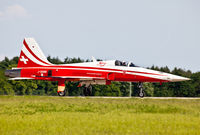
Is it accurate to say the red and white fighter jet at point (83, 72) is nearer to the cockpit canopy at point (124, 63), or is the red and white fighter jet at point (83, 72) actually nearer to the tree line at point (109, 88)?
the cockpit canopy at point (124, 63)

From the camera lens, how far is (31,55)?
3042cm

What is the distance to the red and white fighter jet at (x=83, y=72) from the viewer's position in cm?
2639

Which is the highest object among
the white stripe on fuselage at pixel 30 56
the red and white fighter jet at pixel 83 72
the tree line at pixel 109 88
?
the white stripe on fuselage at pixel 30 56

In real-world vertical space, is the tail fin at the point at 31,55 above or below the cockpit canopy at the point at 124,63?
above

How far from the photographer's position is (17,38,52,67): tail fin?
30219mm

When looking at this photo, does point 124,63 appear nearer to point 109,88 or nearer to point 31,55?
point 31,55

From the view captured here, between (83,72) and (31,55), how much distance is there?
18.2 feet

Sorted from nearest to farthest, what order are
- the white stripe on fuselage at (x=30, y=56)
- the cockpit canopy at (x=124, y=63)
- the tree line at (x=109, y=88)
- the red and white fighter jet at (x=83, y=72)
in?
1. the red and white fighter jet at (x=83, y=72)
2. the cockpit canopy at (x=124, y=63)
3. the white stripe on fuselage at (x=30, y=56)
4. the tree line at (x=109, y=88)

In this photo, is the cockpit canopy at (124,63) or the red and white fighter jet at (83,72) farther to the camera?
the cockpit canopy at (124,63)

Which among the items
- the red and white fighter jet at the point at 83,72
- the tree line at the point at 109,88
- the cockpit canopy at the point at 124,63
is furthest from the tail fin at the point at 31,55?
the tree line at the point at 109,88

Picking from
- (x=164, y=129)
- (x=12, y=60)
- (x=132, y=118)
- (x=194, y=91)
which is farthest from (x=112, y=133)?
(x=12, y=60)

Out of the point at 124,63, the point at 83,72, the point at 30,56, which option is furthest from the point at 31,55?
the point at 124,63

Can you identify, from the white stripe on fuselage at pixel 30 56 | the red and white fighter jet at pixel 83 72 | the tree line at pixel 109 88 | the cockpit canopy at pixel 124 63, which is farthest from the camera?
the tree line at pixel 109 88

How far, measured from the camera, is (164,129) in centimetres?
994
